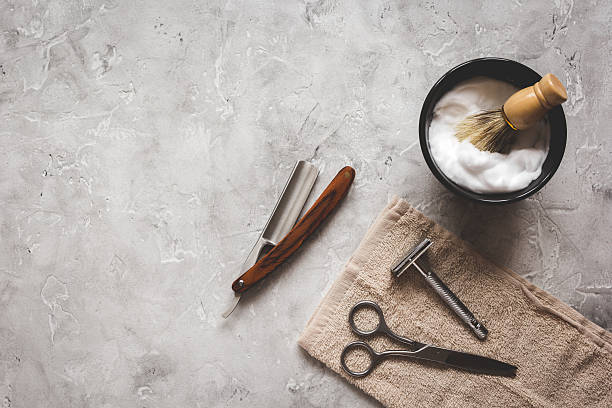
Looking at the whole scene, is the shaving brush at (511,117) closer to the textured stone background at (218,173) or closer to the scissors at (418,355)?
the textured stone background at (218,173)

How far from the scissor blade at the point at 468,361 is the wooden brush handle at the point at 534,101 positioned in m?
0.33

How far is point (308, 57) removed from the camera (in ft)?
2.49

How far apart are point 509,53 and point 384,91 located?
0.64 ft

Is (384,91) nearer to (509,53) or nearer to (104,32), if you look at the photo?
(509,53)

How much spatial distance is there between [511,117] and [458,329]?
317 mm

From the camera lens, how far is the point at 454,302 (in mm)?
715

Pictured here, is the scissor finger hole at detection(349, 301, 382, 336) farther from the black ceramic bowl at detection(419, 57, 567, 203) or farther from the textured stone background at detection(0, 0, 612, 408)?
the black ceramic bowl at detection(419, 57, 567, 203)

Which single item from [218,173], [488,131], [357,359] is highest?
[488,131]

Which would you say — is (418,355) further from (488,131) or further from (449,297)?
(488,131)

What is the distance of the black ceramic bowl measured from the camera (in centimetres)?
62

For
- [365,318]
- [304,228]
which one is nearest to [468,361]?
[365,318]

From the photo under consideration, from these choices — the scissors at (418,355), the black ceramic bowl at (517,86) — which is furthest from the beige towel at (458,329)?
the black ceramic bowl at (517,86)

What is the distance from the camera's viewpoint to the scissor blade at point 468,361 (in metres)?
0.71

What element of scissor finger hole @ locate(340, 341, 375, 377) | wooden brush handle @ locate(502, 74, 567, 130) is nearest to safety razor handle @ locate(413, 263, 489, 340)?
scissor finger hole @ locate(340, 341, 375, 377)
